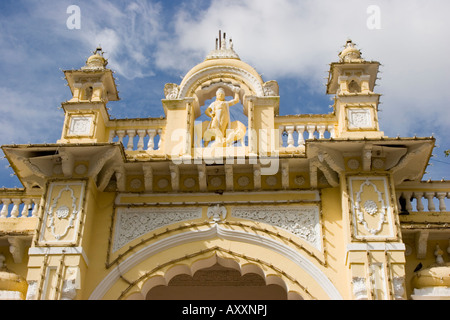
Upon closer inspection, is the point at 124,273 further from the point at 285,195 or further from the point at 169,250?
the point at 285,195

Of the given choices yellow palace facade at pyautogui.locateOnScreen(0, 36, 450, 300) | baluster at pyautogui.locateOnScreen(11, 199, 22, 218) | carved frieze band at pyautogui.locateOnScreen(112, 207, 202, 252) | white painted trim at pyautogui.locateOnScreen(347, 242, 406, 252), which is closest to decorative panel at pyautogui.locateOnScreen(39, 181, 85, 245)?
yellow palace facade at pyautogui.locateOnScreen(0, 36, 450, 300)

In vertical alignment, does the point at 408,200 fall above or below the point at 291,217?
above

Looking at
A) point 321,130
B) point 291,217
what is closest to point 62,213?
point 291,217

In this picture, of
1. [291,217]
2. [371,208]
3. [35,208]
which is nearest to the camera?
[371,208]

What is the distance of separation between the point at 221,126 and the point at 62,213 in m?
3.01

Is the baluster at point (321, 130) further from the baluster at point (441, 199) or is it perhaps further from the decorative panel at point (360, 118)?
the baluster at point (441, 199)

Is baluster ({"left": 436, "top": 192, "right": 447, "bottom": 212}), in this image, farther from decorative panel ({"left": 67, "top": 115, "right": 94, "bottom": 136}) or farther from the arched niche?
decorative panel ({"left": 67, "top": 115, "right": 94, "bottom": 136})

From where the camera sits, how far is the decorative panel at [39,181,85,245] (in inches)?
449

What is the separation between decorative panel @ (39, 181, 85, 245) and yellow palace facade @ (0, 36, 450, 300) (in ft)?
A: 0.06

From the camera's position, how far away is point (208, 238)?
11.8 meters

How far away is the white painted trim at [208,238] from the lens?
11211 mm

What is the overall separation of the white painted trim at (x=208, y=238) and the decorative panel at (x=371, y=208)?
825 mm

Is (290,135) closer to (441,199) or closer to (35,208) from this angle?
(441,199)

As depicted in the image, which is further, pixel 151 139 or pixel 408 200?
pixel 151 139
